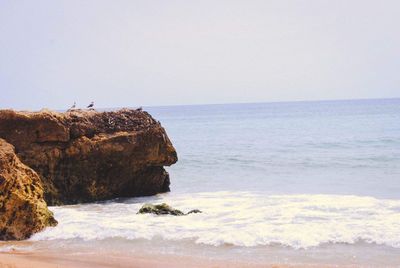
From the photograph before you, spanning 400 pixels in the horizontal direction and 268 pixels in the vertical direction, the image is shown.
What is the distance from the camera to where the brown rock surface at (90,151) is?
12.3 metres

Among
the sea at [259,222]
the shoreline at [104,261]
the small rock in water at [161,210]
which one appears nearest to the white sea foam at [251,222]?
the sea at [259,222]

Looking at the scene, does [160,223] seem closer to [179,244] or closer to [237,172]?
[179,244]

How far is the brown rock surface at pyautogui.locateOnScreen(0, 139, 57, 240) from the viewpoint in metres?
9.23

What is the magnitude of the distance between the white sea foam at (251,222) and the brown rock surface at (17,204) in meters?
0.25

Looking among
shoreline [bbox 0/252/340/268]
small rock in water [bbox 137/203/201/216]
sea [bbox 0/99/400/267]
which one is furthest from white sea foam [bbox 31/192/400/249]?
shoreline [bbox 0/252/340/268]

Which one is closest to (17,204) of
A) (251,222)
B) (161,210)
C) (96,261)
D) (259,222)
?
(96,261)

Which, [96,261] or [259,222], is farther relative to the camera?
[259,222]

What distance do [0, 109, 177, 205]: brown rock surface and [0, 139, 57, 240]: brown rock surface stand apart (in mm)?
2431

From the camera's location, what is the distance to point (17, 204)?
933 cm

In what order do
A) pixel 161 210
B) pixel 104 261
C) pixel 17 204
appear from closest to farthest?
pixel 104 261, pixel 17 204, pixel 161 210

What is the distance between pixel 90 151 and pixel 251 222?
4.52 metres

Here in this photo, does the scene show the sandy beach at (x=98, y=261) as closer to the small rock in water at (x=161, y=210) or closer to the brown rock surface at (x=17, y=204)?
the brown rock surface at (x=17, y=204)

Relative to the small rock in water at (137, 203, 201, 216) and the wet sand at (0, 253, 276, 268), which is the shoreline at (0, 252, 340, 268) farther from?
the small rock in water at (137, 203, 201, 216)

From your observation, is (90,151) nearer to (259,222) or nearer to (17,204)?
(17,204)
